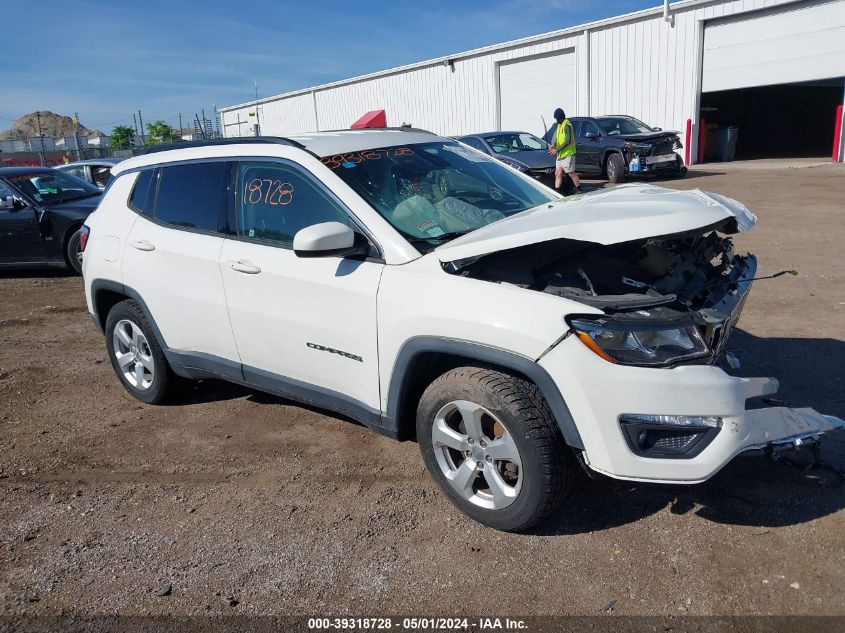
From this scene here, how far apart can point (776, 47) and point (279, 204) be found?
21245 millimetres

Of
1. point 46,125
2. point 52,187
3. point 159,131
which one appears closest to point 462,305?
point 52,187

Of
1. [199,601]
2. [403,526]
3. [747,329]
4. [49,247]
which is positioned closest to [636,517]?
[403,526]

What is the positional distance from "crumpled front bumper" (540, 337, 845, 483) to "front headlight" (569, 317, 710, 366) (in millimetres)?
36

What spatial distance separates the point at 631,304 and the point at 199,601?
2.14m

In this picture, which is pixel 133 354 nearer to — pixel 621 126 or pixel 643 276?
pixel 643 276

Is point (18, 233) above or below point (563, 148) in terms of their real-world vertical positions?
below

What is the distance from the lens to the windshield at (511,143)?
15961 mm


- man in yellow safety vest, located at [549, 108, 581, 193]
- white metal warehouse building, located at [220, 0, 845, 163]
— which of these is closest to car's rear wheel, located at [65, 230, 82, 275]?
man in yellow safety vest, located at [549, 108, 581, 193]

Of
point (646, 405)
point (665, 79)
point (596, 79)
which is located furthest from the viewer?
point (596, 79)

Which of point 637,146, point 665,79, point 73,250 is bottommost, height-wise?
point 73,250

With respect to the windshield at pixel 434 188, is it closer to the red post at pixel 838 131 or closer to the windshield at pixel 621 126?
the windshield at pixel 621 126

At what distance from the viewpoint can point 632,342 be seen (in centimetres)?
274

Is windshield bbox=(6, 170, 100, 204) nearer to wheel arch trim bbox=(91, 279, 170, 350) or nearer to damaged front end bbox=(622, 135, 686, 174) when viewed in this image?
wheel arch trim bbox=(91, 279, 170, 350)

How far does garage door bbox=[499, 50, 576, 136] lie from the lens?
2611 centimetres
